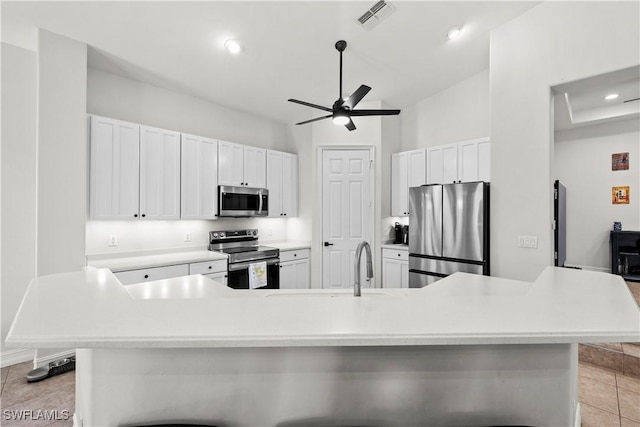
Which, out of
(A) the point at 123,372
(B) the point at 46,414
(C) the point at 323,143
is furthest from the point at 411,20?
(B) the point at 46,414

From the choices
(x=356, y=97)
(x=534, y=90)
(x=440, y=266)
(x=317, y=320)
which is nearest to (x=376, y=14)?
(x=356, y=97)

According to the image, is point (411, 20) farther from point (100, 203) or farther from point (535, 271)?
point (100, 203)

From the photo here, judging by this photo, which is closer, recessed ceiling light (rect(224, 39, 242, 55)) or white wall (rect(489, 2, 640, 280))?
white wall (rect(489, 2, 640, 280))

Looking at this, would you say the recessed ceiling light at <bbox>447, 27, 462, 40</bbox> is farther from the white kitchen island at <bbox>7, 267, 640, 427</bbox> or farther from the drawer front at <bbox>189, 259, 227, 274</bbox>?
the drawer front at <bbox>189, 259, 227, 274</bbox>

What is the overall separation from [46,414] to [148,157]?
242 centimetres

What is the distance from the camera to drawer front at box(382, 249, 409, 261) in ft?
13.7

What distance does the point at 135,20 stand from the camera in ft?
8.53

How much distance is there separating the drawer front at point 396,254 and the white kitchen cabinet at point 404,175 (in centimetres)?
57

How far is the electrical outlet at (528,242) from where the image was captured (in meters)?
2.72

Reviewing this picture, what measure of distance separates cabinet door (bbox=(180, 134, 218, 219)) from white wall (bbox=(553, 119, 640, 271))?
6417mm

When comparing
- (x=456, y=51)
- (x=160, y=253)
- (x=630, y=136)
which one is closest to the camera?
→ (x=456, y=51)

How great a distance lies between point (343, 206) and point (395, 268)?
1183 millimetres

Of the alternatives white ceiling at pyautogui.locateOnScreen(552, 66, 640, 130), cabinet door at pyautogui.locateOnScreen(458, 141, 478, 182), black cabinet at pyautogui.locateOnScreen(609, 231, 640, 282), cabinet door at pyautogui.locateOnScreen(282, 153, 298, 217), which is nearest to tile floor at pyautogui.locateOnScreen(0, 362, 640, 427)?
cabinet door at pyautogui.locateOnScreen(458, 141, 478, 182)

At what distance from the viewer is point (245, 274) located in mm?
3918
